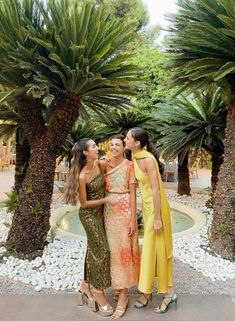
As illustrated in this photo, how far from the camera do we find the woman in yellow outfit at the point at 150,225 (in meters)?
3.23

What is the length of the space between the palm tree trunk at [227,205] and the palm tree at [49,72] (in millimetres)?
1384

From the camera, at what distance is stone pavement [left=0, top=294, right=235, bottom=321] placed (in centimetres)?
319

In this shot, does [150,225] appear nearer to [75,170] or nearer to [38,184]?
[75,170]

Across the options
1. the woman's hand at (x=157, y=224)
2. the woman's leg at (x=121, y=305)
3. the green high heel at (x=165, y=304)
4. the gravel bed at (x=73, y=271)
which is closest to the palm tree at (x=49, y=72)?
the gravel bed at (x=73, y=271)

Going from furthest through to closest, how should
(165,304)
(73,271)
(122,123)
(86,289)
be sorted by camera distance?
(122,123), (73,271), (86,289), (165,304)

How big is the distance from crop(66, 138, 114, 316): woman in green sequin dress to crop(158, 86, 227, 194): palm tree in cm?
388

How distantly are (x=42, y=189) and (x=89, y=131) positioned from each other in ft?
13.2

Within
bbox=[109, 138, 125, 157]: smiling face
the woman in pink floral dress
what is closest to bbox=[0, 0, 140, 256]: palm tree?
bbox=[109, 138, 125, 157]: smiling face

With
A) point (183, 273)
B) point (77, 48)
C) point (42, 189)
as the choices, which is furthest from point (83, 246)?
point (77, 48)

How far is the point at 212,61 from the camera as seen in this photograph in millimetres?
4406

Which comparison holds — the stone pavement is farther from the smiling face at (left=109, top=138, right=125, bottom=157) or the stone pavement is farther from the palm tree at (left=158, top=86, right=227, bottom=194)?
the palm tree at (left=158, top=86, right=227, bottom=194)

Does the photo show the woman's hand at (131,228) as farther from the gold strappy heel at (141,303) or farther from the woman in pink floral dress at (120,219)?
the gold strappy heel at (141,303)

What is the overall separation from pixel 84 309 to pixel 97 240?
65cm

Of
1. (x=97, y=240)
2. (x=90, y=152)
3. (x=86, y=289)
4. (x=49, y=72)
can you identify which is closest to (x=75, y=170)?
(x=90, y=152)
